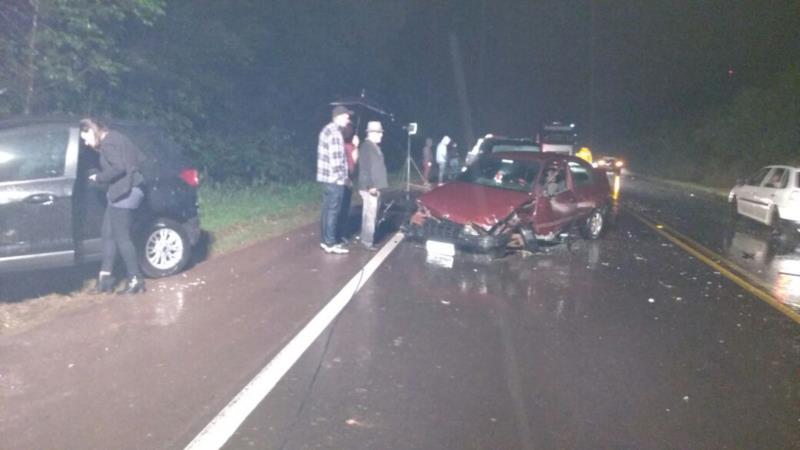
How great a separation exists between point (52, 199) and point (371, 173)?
219 inches

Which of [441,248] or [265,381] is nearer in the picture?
[265,381]

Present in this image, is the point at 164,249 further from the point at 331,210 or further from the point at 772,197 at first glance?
the point at 772,197

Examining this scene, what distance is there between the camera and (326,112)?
3744cm

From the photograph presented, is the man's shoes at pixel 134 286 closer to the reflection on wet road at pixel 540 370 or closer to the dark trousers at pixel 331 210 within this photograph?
the reflection on wet road at pixel 540 370

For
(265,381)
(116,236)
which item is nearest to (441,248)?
(116,236)

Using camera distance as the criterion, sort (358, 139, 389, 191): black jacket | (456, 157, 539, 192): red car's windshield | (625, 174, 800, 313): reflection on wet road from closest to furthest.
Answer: (625, 174, 800, 313): reflection on wet road < (358, 139, 389, 191): black jacket < (456, 157, 539, 192): red car's windshield

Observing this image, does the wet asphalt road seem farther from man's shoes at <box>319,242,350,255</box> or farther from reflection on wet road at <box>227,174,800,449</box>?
man's shoes at <box>319,242,350,255</box>

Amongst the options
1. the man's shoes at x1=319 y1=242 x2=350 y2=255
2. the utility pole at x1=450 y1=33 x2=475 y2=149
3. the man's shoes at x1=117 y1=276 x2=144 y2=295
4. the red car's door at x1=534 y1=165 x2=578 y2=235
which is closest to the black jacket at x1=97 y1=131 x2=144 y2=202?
the man's shoes at x1=117 y1=276 x2=144 y2=295

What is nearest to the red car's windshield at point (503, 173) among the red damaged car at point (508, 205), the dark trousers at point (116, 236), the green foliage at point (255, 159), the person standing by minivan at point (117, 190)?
the red damaged car at point (508, 205)

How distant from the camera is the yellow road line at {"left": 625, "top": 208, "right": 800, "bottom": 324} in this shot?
34.1 feet

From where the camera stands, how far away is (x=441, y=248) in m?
12.8

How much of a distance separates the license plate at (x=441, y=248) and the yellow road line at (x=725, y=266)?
4.22m

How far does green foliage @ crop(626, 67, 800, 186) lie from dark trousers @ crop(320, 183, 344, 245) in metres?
25.9

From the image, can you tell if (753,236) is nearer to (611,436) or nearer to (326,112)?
(611,436)
